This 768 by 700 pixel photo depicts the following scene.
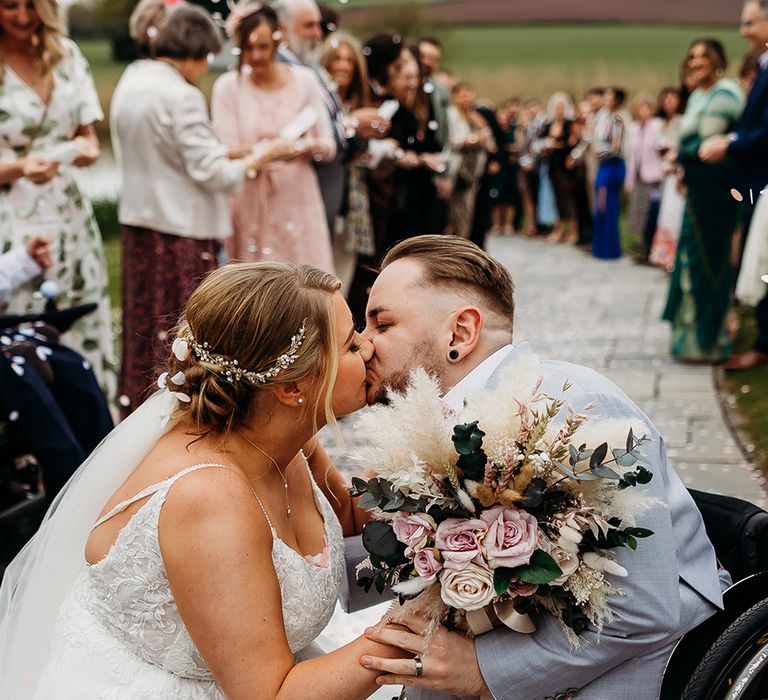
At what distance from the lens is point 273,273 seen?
86.7 inches

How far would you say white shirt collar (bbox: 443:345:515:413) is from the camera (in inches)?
87.8

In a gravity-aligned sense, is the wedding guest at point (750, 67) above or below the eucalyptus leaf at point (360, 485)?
below

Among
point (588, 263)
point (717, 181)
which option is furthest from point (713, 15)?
point (717, 181)

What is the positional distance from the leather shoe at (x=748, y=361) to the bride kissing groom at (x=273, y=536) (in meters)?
5.21

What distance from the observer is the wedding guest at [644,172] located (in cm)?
1365

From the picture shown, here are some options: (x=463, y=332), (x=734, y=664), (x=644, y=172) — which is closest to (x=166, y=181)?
(x=463, y=332)

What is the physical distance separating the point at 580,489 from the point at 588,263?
41.0 ft

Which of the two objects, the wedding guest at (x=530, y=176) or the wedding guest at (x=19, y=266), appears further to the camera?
the wedding guest at (x=530, y=176)

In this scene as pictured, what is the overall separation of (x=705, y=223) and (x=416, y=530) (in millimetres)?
5955

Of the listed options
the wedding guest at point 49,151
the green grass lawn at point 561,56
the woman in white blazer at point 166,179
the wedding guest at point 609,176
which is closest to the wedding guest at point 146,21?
the woman in white blazer at point 166,179

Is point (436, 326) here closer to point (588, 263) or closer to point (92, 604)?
point (92, 604)

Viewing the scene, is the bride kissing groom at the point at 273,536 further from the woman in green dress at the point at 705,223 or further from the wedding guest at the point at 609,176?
the wedding guest at the point at 609,176

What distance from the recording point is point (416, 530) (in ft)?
6.02

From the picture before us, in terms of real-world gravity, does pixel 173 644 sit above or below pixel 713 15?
above
